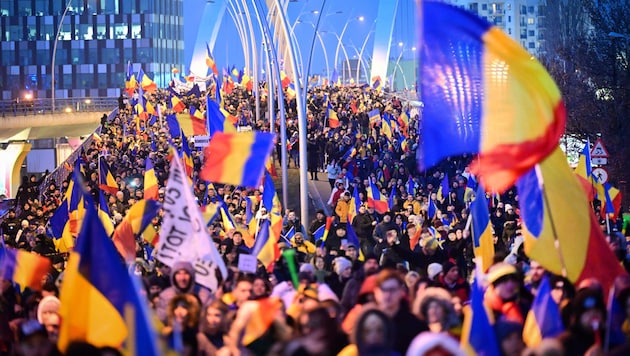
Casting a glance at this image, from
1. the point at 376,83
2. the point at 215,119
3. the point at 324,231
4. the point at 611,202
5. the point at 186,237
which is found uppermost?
the point at 376,83

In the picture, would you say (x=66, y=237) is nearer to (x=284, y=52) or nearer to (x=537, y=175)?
(x=537, y=175)

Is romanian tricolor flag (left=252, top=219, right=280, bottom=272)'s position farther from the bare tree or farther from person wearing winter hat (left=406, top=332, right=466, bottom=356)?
the bare tree

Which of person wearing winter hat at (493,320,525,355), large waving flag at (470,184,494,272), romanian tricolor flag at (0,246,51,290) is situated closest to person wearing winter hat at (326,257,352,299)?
large waving flag at (470,184,494,272)

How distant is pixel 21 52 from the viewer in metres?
139

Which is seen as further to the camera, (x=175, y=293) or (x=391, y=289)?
(x=175, y=293)

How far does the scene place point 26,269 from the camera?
42.8 ft

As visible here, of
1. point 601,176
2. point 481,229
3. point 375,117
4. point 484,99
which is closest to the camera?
point 484,99

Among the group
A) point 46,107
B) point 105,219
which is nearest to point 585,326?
point 105,219

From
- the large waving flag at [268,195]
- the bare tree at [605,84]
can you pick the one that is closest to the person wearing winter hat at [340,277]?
the large waving flag at [268,195]

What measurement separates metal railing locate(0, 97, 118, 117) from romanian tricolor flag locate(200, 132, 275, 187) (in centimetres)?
5217

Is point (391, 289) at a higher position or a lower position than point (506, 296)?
higher

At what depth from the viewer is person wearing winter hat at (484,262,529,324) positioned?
9750mm

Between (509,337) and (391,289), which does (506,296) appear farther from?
(509,337)

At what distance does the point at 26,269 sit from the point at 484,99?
14.8 feet
